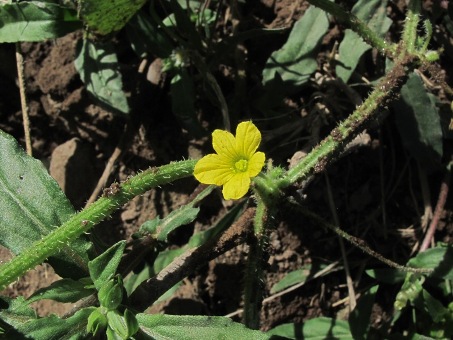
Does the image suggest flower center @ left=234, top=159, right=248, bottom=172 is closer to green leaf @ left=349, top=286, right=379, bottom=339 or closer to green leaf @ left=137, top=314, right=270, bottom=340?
green leaf @ left=137, top=314, right=270, bottom=340

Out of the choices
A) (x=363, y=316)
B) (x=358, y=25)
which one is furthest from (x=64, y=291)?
(x=358, y=25)

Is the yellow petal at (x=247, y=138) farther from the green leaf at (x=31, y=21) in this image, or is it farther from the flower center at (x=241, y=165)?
the green leaf at (x=31, y=21)

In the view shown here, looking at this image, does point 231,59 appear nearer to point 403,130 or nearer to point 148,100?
point 148,100

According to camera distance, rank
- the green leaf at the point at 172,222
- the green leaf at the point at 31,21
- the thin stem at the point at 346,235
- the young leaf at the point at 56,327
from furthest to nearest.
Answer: the green leaf at the point at 31,21 → the green leaf at the point at 172,222 → the thin stem at the point at 346,235 → the young leaf at the point at 56,327

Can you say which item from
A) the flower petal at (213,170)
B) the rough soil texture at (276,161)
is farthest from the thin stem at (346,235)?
the flower petal at (213,170)

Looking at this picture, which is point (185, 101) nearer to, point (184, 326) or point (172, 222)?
point (172, 222)

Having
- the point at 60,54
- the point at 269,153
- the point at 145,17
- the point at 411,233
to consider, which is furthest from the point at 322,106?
the point at 60,54
